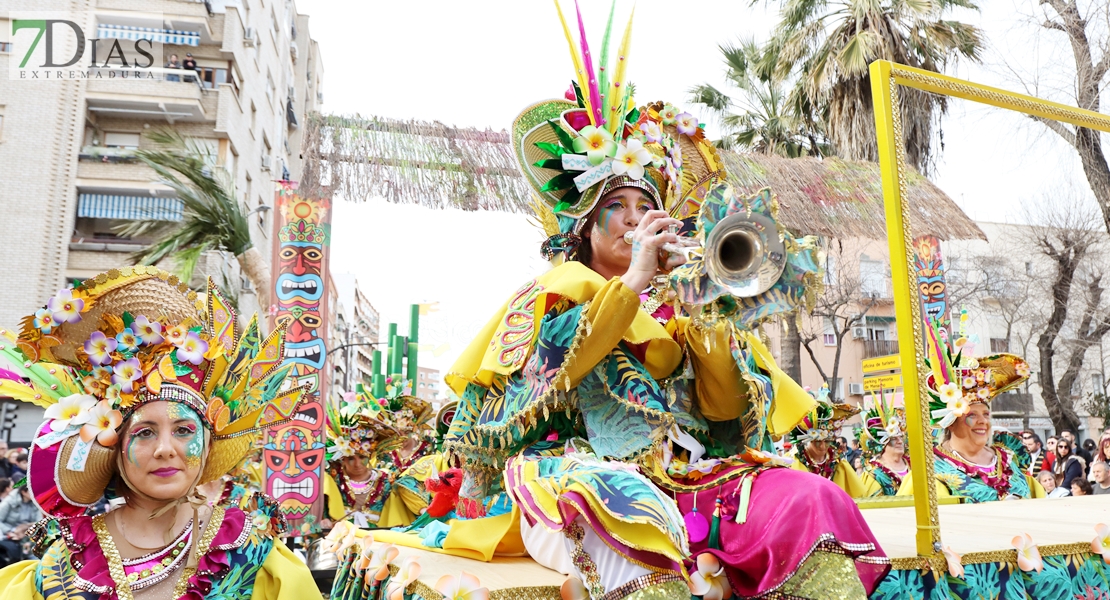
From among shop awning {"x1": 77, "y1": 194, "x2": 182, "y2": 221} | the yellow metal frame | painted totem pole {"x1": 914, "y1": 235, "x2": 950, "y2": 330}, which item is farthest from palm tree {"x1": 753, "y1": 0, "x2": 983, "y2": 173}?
shop awning {"x1": 77, "y1": 194, "x2": 182, "y2": 221}

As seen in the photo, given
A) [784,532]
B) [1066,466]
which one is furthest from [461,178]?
[1066,466]

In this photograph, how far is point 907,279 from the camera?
8.80 feet

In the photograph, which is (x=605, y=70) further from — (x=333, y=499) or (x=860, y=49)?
(x=860, y=49)

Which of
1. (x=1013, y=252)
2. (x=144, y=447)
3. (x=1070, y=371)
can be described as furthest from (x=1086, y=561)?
(x=1013, y=252)

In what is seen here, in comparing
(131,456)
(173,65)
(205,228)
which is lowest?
(131,456)

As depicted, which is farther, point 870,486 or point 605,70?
point 870,486

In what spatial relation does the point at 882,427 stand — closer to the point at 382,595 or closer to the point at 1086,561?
the point at 1086,561

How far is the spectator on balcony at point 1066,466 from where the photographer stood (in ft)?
28.7

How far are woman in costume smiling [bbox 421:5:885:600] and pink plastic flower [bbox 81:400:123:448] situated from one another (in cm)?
106

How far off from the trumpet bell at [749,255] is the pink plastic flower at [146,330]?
1.81 m

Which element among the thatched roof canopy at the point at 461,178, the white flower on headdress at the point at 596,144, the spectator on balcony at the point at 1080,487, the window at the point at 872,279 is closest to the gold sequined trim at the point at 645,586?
the white flower on headdress at the point at 596,144

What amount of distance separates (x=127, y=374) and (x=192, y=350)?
208 millimetres

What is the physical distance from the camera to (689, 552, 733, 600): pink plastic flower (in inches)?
85.5

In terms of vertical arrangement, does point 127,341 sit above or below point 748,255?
below
